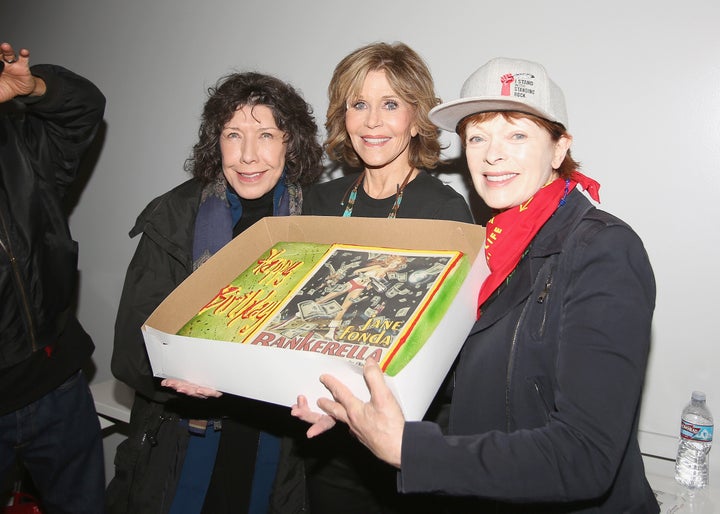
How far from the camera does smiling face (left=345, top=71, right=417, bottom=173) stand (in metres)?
1.53

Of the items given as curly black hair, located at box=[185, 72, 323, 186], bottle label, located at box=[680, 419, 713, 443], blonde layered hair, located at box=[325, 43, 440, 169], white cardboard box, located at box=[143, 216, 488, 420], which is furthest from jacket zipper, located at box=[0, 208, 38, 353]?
bottle label, located at box=[680, 419, 713, 443]

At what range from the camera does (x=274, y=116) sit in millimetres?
1640

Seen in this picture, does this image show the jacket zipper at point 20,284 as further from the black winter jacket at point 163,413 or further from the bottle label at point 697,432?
the bottle label at point 697,432

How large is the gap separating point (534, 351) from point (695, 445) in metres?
1.08

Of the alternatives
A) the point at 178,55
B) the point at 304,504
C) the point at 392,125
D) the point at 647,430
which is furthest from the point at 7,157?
the point at 647,430

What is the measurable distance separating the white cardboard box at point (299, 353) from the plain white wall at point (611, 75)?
2.68ft

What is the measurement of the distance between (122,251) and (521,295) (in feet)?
7.62

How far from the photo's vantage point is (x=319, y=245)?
4.07ft

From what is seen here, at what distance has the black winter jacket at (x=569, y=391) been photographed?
2.53 ft

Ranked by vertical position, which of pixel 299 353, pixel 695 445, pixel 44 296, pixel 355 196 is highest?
pixel 355 196

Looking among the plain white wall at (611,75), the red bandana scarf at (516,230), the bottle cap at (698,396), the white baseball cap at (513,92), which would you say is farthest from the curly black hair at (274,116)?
the bottle cap at (698,396)

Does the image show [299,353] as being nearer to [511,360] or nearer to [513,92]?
[511,360]

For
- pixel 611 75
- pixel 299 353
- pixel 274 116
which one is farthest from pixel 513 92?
pixel 274 116

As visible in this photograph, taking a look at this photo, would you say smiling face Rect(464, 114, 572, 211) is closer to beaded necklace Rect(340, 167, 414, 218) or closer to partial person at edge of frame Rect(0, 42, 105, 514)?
beaded necklace Rect(340, 167, 414, 218)
